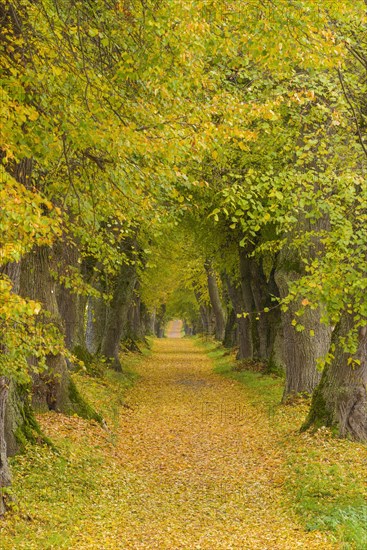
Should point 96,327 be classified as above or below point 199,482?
above

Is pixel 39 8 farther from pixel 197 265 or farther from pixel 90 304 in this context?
pixel 197 265

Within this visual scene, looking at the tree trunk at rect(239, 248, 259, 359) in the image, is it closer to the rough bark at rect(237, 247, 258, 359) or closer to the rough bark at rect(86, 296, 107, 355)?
the rough bark at rect(237, 247, 258, 359)

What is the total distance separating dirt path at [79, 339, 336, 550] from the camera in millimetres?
9797

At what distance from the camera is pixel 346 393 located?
1525 centimetres

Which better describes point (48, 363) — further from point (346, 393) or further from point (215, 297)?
point (215, 297)

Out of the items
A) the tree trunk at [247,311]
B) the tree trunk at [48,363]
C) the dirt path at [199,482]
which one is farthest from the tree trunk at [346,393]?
the tree trunk at [247,311]

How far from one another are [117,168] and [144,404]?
48.3 feet

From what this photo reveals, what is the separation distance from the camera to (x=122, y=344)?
43375mm

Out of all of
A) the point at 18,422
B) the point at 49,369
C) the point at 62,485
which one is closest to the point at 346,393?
the point at 49,369

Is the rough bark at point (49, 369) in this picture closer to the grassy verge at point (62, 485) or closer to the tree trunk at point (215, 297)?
the grassy verge at point (62, 485)

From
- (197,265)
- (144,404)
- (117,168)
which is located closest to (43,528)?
(117,168)

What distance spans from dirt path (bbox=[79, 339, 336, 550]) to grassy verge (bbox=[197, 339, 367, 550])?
10.0 inches

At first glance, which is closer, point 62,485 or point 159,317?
point 62,485

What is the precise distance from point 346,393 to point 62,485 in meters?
6.36
